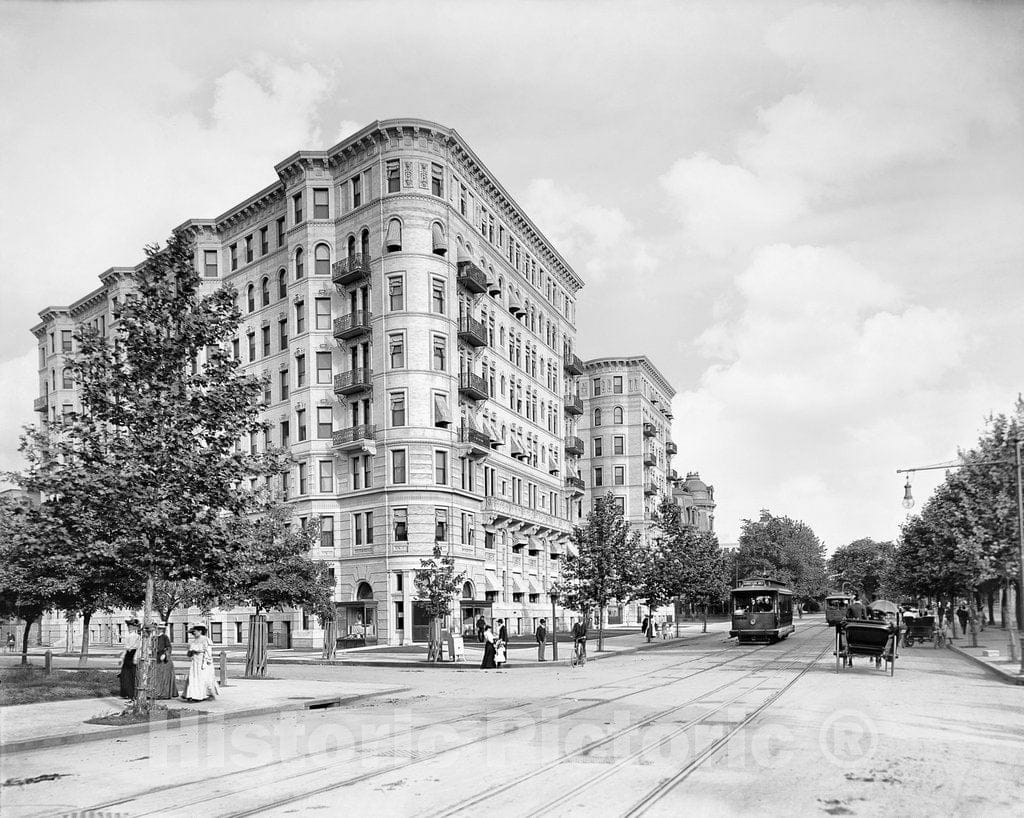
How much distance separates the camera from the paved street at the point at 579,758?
10.4 meters

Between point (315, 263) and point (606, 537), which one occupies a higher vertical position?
point (315, 263)

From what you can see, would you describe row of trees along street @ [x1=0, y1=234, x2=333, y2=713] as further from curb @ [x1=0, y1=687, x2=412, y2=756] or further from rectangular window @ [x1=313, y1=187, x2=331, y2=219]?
rectangular window @ [x1=313, y1=187, x2=331, y2=219]

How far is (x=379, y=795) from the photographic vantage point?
35.2 feet

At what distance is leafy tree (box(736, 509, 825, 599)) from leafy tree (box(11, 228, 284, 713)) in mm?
109972

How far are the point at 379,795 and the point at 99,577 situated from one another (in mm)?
12561

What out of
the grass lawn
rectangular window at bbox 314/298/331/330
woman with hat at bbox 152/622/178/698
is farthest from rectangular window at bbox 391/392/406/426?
woman with hat at bbox 152/622/178/698

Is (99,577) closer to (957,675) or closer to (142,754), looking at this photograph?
(142,754)

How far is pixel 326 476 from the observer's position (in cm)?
5900

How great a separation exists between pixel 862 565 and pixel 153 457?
164 meters

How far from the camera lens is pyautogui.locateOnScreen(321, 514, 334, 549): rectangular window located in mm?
58031

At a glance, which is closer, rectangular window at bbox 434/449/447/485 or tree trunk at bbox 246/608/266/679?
tree trunk at bbox 246/608/266/679

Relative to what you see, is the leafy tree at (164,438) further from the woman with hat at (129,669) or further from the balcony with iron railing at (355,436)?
the balcony with iron railing at (355,436)

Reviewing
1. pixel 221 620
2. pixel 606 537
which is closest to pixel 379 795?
pixel 606 537

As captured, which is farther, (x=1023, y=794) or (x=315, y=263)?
(x=315, y=263)
